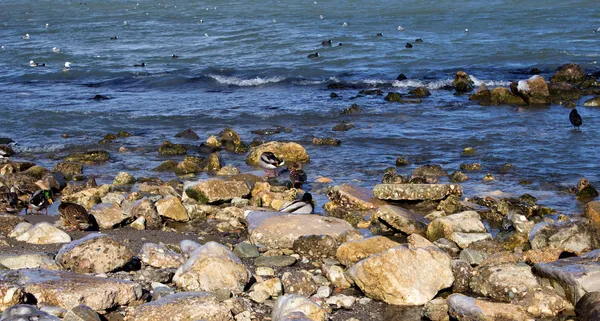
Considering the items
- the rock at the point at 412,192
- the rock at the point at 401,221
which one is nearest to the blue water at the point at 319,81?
the rock at the point at 412,192

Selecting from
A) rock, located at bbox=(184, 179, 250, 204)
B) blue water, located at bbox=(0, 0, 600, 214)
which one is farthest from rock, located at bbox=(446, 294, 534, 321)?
rock, located at bbox=(184, 179, 250, 204)

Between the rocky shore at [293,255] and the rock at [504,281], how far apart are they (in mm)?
13

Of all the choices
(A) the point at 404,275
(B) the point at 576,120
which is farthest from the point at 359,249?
(B) the point at 576,120

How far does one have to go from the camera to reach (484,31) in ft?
103

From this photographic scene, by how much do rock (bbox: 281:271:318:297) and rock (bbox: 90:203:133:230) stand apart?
2955mm

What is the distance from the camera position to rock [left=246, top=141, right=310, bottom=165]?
1320 centimetres

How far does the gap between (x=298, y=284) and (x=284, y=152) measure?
22.0 feet

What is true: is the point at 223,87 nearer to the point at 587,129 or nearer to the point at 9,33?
the point at 587,129

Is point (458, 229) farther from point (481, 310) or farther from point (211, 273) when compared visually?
point (211, 273)

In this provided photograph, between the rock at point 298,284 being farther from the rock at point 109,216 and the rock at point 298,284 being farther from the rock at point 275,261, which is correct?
the rock at point 109,216

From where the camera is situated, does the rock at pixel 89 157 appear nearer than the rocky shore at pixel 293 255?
No

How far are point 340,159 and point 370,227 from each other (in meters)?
4.41

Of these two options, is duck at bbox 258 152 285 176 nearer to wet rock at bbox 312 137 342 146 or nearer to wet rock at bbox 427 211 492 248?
wet rock at bbox 312 137 342 146

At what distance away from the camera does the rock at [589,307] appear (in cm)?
577
